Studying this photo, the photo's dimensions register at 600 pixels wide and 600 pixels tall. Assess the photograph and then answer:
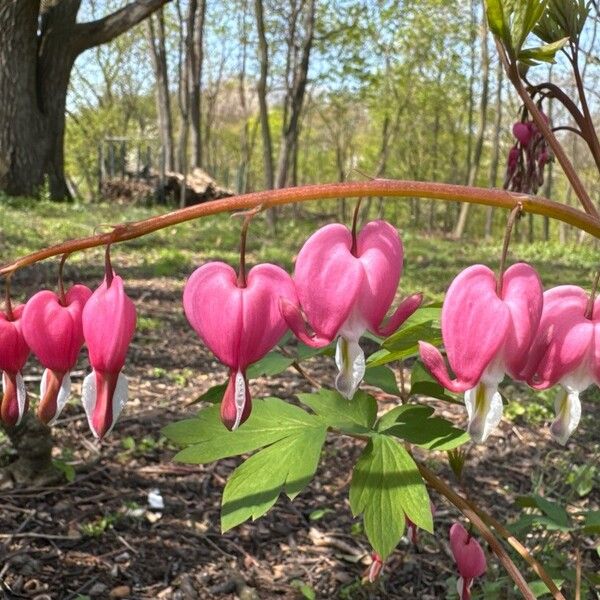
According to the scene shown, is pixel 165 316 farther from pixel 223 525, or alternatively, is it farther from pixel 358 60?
pixel 358 60

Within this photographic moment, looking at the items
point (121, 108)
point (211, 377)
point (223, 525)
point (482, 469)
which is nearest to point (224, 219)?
point (211, 377)

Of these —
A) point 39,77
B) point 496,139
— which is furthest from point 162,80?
point 496,139

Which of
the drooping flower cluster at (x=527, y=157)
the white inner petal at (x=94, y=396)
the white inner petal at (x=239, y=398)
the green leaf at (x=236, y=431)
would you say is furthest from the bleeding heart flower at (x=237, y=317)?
the drooping flower cluster at (x=527, y=157)

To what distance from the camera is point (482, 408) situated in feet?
2.23

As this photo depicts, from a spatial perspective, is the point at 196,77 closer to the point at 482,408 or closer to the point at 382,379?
the point at 382,379

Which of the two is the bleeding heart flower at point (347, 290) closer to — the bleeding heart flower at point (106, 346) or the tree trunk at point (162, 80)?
the bleeding heart flower at point (106, 346)

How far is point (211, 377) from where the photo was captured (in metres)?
3.24

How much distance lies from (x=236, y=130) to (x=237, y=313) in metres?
43.8

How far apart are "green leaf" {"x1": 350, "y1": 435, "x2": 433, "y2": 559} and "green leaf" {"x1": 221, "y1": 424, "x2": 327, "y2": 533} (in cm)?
7

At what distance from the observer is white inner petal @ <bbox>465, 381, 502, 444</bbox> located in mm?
663

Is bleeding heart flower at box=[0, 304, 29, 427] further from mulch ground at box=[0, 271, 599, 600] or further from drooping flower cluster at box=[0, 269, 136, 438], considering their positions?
mulch ground at box=[0, 271, 599, 600]

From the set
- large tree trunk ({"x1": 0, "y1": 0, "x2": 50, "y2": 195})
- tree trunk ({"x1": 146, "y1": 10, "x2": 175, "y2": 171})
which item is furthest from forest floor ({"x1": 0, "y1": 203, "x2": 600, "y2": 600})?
tree trunk ({"x1": 146, "y1": 10, "x2": 175, "y2": 171})

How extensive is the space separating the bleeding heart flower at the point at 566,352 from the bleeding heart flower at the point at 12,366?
55 cm

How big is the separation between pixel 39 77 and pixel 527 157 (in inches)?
411
